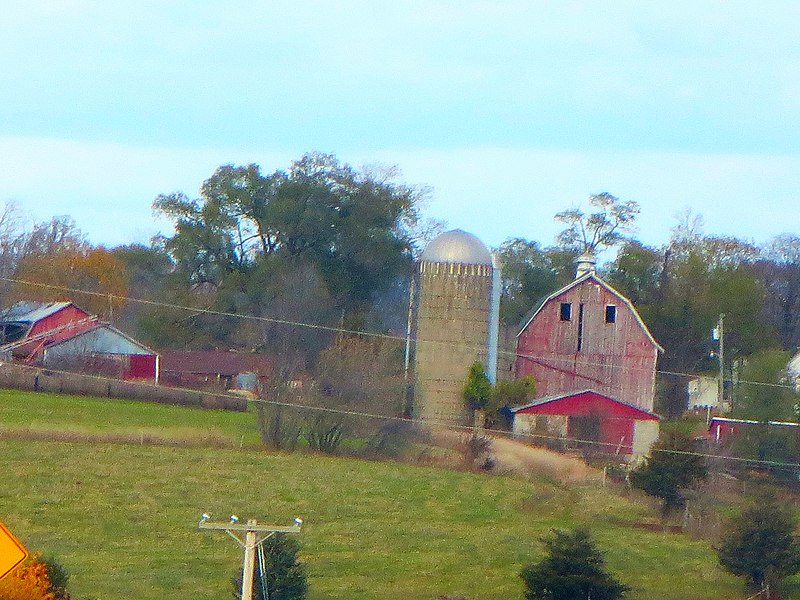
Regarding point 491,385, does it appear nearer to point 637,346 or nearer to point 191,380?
point 637,346

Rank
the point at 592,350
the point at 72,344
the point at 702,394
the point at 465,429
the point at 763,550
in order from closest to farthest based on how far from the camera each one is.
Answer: the point at 763,550, the point at 465,429, the point at 72,344, the point at 592,350, the point at 702,394

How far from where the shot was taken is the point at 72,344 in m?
44.9

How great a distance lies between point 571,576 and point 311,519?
8694 mm

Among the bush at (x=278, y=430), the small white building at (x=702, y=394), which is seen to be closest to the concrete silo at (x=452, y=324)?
the bush at (x=278, y=430)

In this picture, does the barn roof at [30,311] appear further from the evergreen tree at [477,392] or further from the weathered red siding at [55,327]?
the evergreen tree at [477,392]

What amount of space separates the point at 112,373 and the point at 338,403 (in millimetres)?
15181

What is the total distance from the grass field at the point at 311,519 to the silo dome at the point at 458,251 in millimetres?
11853

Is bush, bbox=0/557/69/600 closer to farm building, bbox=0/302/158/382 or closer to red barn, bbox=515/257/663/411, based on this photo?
farm building, bbox=0/302/158/382

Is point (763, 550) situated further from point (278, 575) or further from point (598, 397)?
point (598, 397)

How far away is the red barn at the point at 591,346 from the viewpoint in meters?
47.3

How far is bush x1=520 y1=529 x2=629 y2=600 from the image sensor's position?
1991 centimetres

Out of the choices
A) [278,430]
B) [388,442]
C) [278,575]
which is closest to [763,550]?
[278,575]

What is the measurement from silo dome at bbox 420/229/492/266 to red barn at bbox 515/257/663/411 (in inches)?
125

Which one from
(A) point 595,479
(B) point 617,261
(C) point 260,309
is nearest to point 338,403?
(A) point 595,479
